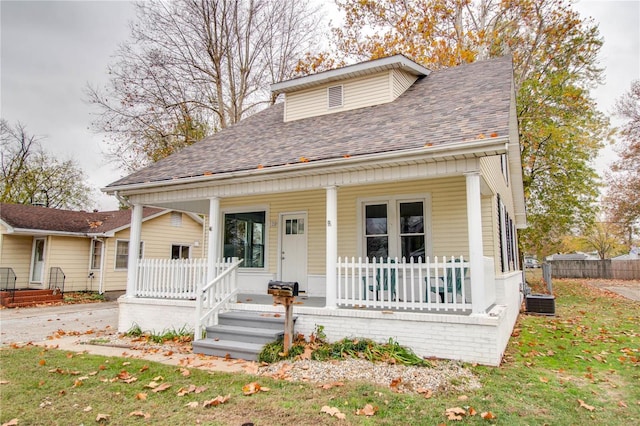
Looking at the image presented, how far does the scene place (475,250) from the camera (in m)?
5.67

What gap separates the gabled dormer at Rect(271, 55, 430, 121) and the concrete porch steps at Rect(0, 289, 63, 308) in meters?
12.5

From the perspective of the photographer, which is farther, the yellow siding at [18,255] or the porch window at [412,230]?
the yellow siding at [18,255]

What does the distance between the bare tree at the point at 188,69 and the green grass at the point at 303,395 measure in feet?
47.1

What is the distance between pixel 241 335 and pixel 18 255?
15.9 metres

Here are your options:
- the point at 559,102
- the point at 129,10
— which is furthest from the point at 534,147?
the point at 129,10

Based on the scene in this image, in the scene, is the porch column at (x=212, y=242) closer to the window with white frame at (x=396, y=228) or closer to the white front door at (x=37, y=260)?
the window with white frame at (x=396, y=228)

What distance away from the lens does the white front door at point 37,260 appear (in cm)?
1703

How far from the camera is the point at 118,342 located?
7477 mm

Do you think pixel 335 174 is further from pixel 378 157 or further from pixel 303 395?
pixel 303 395

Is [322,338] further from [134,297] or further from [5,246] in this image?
[5,246]

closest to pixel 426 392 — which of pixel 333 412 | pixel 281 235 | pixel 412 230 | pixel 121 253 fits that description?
pixel 333 412

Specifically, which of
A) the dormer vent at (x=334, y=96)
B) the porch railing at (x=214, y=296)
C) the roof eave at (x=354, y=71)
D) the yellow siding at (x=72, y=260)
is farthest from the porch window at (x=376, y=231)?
the yellow siding at (x=72, y=260)

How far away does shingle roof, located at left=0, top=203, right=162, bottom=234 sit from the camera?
54.2 ft

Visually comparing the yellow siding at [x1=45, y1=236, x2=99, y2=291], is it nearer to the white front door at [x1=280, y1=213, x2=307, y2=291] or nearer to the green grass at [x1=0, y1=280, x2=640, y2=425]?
the green grass at [x1=0, y1=280, x2=640, y2=425]
